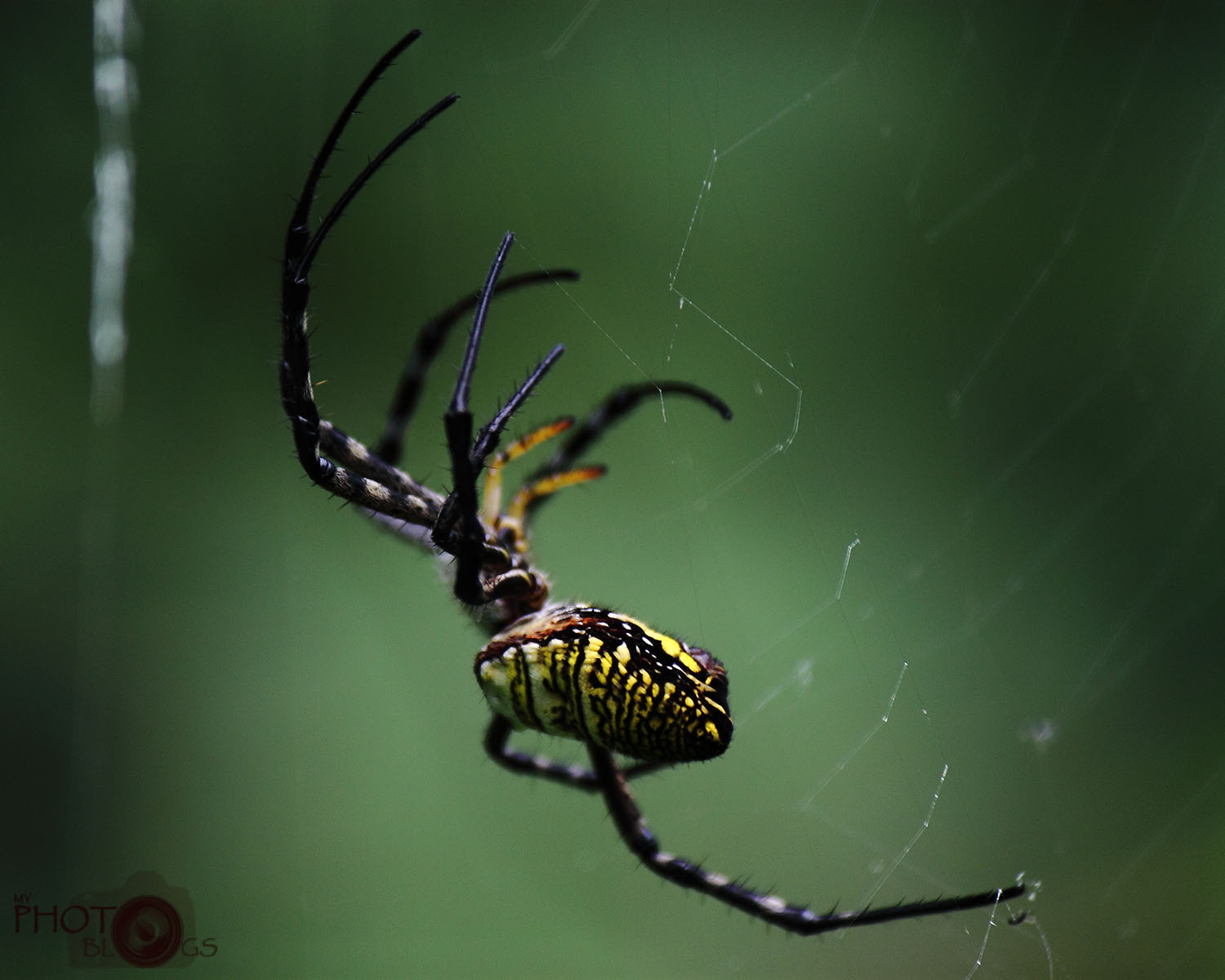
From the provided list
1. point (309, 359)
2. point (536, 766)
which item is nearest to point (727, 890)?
point (536, 766)

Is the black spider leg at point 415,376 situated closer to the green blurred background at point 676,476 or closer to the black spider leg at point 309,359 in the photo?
the black spider leg at point 309,359

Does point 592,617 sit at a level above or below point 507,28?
below

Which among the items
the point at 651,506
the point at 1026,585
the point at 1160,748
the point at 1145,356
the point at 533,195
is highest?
the point at 533,195

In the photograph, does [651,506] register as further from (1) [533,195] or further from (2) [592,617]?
(2) [592,617]

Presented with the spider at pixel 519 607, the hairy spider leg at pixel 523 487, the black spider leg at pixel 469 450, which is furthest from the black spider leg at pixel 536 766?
the black spider leg at pixel 469 450

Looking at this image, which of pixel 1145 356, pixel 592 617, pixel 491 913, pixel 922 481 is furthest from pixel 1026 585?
pixel 592 617

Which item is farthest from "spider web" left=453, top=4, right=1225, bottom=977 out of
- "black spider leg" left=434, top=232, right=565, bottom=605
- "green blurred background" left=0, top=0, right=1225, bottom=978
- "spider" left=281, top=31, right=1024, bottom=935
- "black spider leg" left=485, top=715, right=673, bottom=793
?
"black spider leg" left=434, top=232, right=565, bottom=605

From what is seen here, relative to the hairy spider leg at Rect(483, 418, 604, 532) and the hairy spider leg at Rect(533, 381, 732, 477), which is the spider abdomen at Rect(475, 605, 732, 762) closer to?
the hairy spider leg at Rect(483, 418, 604, 532)
